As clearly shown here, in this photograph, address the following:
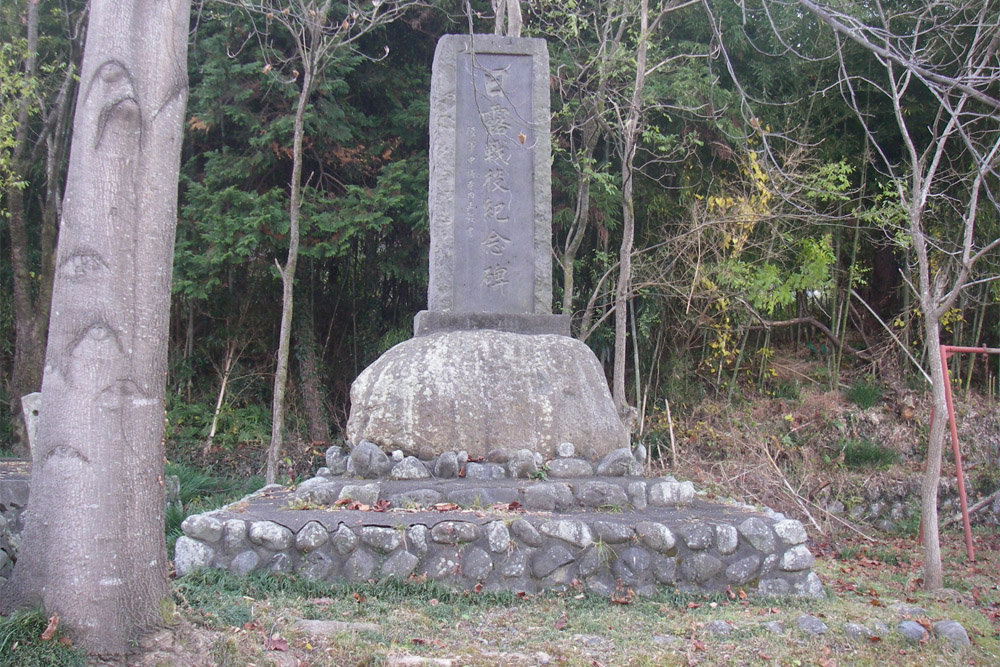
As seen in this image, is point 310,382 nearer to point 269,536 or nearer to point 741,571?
point 269,536

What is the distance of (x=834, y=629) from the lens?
3541 mm

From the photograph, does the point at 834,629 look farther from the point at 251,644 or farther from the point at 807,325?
the point at 807,325

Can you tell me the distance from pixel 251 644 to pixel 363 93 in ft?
23.1

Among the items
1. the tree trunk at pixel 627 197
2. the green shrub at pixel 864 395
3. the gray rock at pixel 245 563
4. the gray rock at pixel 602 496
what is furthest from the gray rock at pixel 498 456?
the green shrub at pixel 864 395

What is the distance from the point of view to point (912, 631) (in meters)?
3.56

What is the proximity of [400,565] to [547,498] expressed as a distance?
91cm

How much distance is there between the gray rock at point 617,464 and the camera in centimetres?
487

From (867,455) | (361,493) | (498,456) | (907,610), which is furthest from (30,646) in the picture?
(867,455)

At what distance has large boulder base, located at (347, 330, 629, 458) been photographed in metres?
4.85

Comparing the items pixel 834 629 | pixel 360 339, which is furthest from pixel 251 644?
pixel 360 339

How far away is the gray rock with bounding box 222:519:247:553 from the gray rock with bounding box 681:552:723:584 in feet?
6.85

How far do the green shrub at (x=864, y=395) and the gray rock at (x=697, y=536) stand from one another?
5430 millimetres

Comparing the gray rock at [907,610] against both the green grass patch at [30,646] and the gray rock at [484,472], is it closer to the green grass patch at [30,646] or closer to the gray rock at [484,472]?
the gray rock at [484,472]

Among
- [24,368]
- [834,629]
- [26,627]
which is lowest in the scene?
[834,629]
